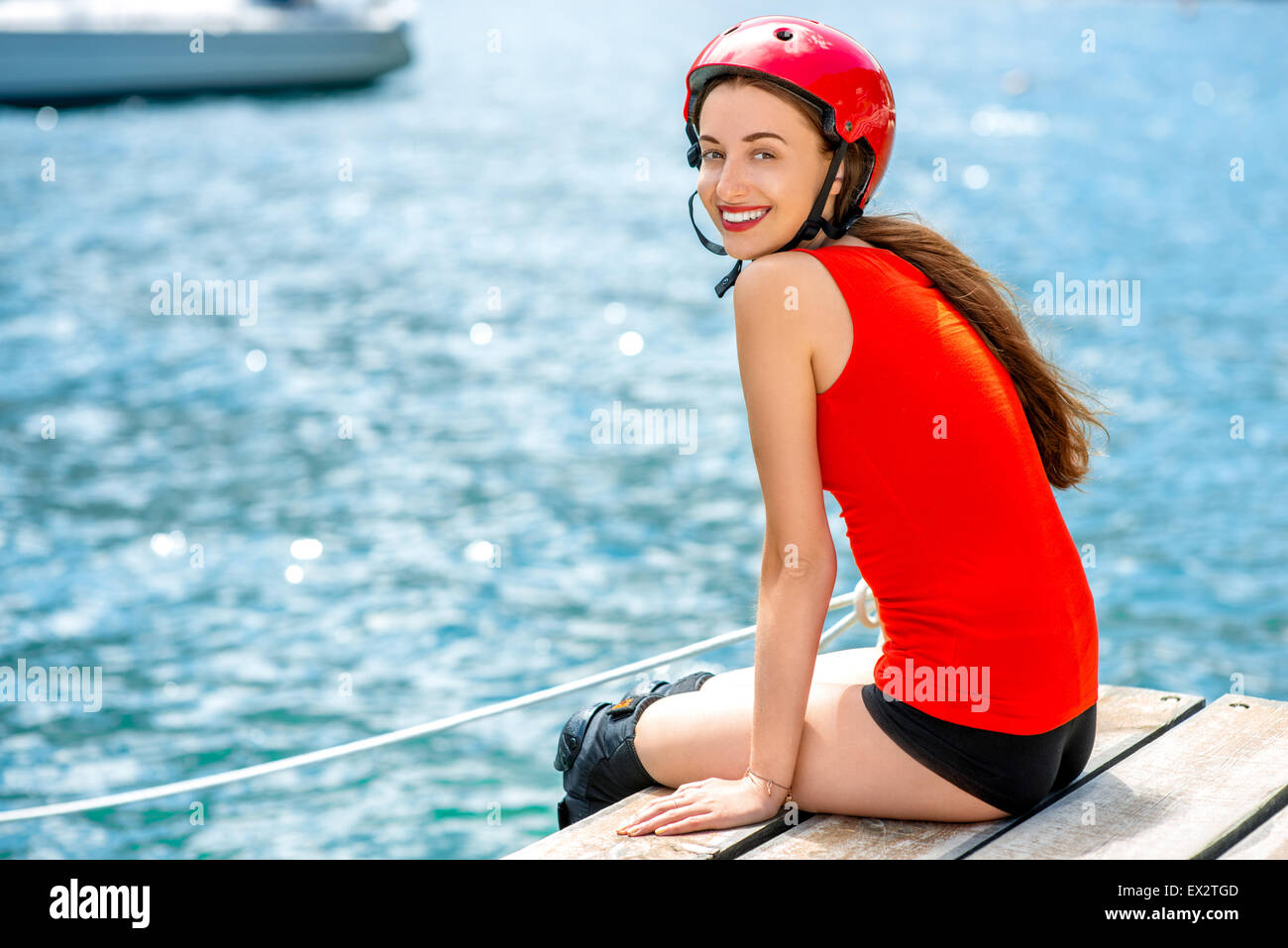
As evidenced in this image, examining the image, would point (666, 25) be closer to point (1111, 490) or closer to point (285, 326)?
point (285, 326)

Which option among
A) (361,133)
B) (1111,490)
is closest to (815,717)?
(1111,490)

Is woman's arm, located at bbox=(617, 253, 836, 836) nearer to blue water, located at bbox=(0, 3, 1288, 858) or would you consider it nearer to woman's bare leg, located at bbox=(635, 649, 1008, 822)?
woman's bare leg, located at bbox=(635, 649, 1008, 822)

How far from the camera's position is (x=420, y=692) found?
18.9ft

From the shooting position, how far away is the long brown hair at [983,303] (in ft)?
7.63

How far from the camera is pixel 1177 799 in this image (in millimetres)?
2398

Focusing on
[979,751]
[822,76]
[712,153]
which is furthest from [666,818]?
[822,76]

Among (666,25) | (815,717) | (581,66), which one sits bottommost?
(815,717)

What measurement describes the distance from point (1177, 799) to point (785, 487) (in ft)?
2.98

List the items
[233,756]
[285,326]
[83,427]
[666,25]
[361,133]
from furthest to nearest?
[666,25] < [361,133] < [285,326] < [83,427] < [233,756]

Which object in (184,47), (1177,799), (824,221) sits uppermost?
(184,47)

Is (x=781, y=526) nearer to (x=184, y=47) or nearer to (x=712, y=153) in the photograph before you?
(x=712, y=153)
